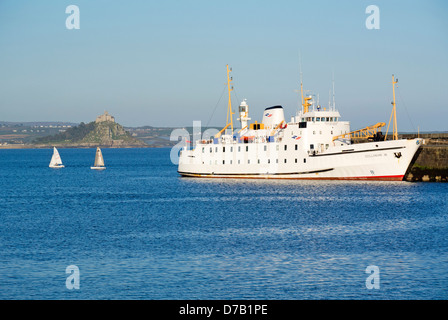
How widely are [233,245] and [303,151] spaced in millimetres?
33303

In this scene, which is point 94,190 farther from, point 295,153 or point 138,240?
point 138,240

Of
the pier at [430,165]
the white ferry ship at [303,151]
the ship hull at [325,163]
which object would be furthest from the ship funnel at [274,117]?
the pier at [430,165]

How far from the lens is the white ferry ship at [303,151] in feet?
190

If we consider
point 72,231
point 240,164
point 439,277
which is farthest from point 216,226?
point 240,164

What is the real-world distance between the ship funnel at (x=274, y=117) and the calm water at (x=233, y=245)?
16.3 m

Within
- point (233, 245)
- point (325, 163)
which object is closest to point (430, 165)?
point (325, 163)

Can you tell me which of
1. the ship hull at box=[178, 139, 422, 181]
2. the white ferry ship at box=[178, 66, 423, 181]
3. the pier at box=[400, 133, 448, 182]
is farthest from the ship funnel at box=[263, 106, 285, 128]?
the pier at box=[400, 133, 448, 182]

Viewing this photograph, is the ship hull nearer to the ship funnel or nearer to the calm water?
the calm water

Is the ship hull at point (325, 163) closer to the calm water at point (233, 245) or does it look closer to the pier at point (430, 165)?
the pier at point (430, 165)

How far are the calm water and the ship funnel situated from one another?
642 inches

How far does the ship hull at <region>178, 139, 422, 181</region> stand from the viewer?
188 feet

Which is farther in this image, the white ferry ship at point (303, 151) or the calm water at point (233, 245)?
the white ferry ship at point (303, 151)
